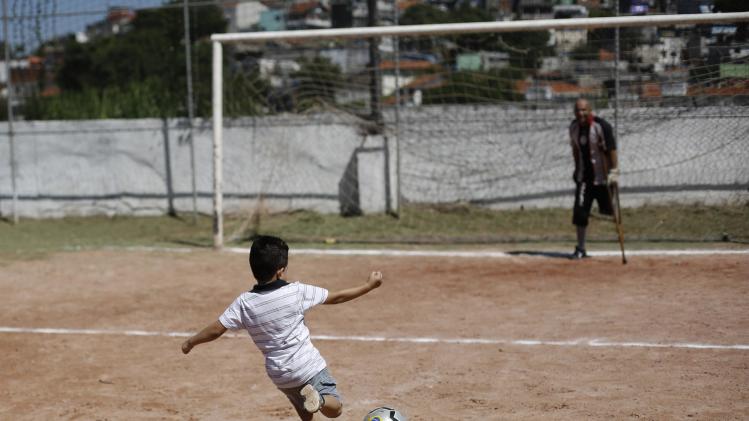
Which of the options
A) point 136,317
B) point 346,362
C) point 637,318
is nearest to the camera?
point 346,362

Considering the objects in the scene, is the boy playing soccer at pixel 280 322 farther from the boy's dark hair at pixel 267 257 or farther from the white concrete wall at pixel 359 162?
the white concrete wall at pixel 359 162

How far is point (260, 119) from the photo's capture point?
1703 cm

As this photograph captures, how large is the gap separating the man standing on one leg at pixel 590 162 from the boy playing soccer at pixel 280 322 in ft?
24.4

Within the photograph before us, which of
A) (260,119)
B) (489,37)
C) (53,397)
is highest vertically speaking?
(489,37)

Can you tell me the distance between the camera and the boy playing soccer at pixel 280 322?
16.9 feet

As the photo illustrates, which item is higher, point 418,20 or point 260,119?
point 418,20

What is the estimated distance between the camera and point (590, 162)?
12125mm

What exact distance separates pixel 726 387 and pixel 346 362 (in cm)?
305

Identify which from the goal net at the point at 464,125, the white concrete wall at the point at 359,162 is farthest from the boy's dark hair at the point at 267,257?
the white concrete wall at the point at 359,162

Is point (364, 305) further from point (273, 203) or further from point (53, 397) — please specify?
point (273, 203)

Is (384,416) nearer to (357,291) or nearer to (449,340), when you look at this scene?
(357,291)

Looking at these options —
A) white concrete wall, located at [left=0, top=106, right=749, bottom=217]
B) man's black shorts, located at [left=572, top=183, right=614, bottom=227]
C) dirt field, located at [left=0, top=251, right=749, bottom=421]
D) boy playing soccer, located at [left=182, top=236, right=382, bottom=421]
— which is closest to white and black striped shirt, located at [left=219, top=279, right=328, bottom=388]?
boy playing soccer, located at [left=182, top=236, right=382, bottom=421]

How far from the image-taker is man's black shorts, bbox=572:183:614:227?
12216mm

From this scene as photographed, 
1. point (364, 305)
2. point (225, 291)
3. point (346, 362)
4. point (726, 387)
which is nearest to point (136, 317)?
point (225, 291)
